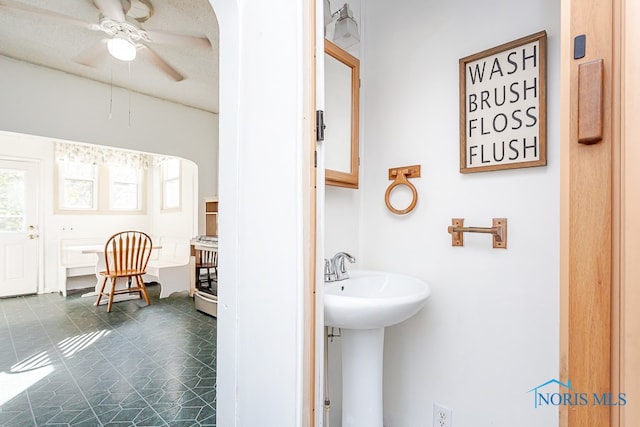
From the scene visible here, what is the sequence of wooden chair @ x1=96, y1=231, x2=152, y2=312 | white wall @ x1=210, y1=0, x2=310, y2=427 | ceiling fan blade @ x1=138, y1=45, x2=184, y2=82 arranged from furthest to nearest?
wooden chair @ x1=96, y1=231, x2=152, y2=312 → ceiling fan blade @ x1=138, y1=45, x2=184, y2=82 → white wall @ x1=210, y1=0, x2=310, y2=427

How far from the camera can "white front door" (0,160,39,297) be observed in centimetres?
438

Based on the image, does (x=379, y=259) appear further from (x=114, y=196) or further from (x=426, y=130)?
(x=114, y=196)

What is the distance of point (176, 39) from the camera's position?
248 centimetres

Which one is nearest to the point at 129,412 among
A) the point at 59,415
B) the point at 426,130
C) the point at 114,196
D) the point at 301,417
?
the point at 59,415

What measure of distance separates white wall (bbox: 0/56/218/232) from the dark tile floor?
1.77 meters

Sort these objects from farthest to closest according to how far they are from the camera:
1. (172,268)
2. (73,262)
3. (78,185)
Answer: (78,185)
(73,262)
(172,268)

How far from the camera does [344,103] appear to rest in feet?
4.99

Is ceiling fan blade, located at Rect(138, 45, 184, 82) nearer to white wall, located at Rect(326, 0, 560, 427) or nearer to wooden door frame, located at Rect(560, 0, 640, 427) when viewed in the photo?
white wall, located at Rect(326, 0, 560, 427)

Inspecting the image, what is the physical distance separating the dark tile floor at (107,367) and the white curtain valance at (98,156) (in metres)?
2.31

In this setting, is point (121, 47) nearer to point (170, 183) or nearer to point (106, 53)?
point (106, 53)

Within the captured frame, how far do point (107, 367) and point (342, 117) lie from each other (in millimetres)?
2473

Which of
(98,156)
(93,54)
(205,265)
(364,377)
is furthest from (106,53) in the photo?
(98,156)

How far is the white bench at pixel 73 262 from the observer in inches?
181

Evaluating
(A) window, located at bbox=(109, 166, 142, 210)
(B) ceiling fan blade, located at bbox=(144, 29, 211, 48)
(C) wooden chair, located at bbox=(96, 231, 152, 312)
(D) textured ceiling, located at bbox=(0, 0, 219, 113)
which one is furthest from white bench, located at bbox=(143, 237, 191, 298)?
(B) ceiling fan blade, located at bbox=(144, 29, 211, 48)
